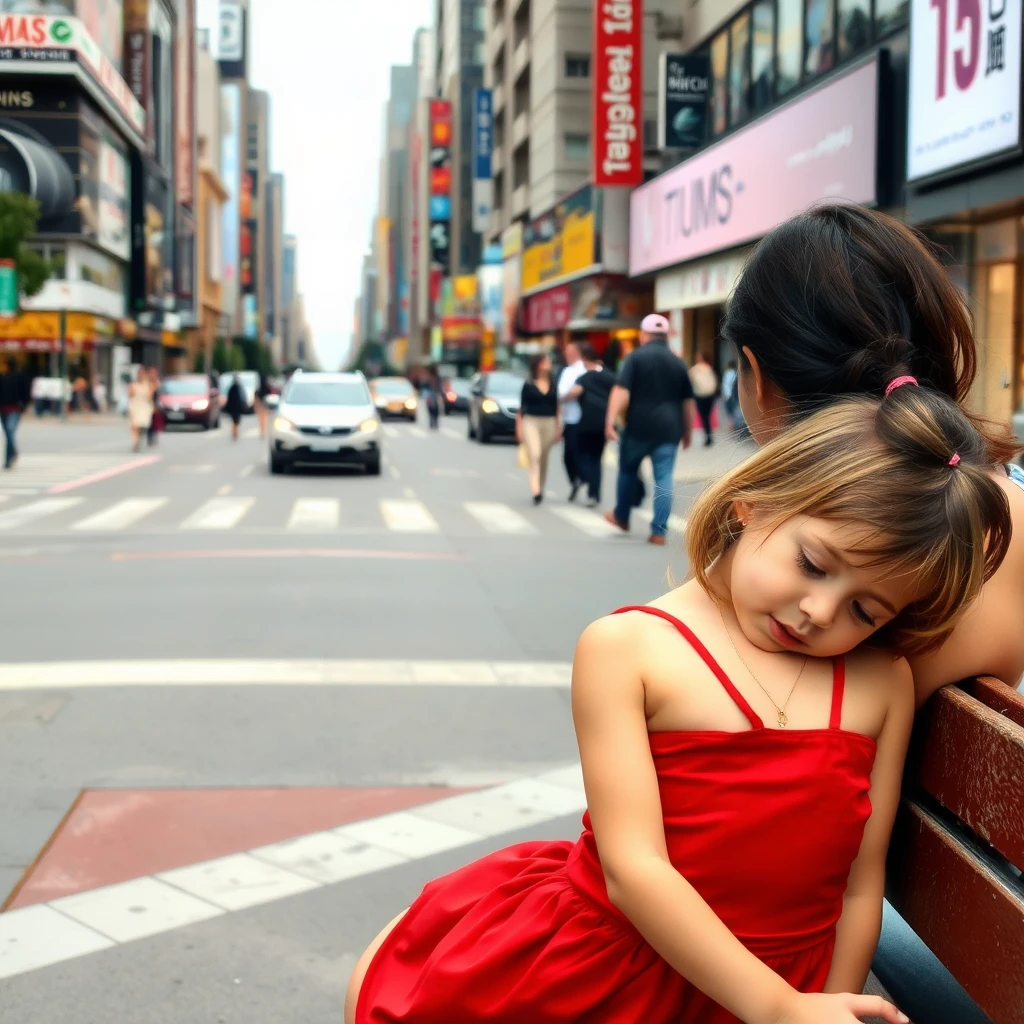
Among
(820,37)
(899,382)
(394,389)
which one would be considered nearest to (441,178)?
(394,389)

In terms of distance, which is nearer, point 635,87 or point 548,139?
point 635,87

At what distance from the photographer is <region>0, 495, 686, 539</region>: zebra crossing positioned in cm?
1366

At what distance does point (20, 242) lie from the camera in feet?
140

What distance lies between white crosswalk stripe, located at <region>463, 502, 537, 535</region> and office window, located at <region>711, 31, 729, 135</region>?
18.2 meters

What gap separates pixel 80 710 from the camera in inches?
237

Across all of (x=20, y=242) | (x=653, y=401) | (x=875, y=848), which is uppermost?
(x=20, y=242)

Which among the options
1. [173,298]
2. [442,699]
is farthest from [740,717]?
[173,298]

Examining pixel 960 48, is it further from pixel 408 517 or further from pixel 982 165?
pixel 408 517

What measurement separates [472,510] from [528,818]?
11.4 metres

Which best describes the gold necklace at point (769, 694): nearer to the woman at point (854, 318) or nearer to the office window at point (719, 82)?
the woman at point (854, 318)

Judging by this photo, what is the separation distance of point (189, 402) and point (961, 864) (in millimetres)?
38969

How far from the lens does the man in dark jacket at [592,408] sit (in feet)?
51.5

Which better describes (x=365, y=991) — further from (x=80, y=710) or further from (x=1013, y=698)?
(x=80, y=710)

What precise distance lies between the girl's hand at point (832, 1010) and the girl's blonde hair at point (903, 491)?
409 mm
